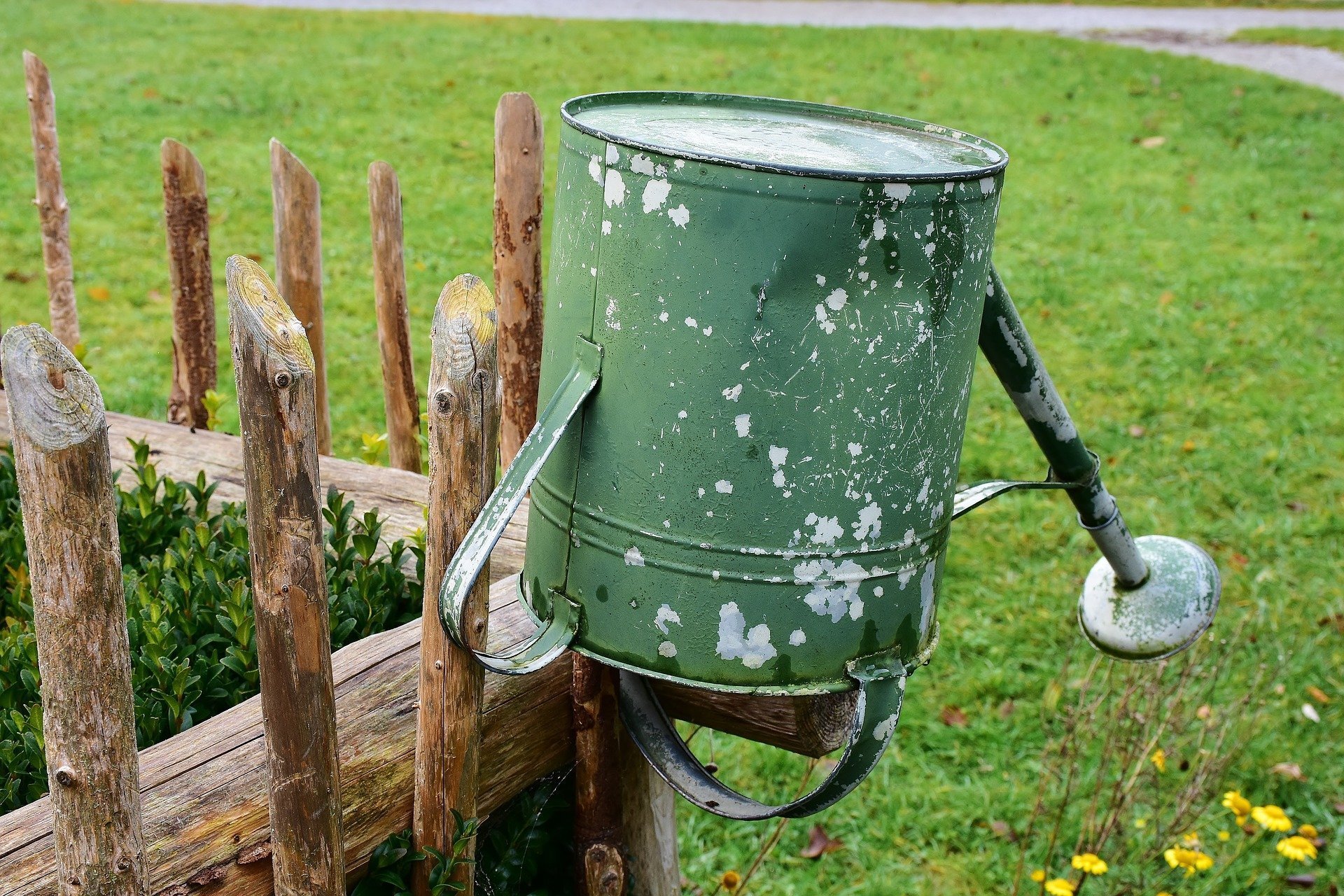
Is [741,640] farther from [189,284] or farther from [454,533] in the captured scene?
[189,284]

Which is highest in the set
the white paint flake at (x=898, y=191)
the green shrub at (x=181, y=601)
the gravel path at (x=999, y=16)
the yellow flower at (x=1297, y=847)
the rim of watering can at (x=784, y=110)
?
the rim of watering can at (x=784, y=110)

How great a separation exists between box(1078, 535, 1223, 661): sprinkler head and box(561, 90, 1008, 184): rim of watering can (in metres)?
1.10

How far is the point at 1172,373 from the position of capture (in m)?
5.59

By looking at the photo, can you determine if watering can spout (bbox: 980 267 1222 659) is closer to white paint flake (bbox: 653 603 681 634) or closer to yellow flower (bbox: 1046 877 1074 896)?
yellow flower (bbox: 1046 877 1074 896)

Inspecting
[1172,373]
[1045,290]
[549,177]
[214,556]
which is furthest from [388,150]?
[214,556]

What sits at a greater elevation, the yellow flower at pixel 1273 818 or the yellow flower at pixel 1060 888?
the yellow flower at pixel 1273 818

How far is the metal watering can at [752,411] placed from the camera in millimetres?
1520

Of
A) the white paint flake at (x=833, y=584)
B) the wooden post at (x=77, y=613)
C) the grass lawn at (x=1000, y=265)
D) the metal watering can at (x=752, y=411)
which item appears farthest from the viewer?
the grass lawn at (x=1000, y=265)

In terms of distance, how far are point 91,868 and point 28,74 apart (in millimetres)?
2978

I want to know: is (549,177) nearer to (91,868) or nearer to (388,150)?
(388,150)

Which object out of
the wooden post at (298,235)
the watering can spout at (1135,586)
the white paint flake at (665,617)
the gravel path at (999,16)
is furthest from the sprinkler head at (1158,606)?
the gravel path at (999,16)

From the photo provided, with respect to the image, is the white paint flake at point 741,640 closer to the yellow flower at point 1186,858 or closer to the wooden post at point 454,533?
the wooden post at point 454,533

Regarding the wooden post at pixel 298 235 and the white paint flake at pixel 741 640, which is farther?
the wooden post at pixel 298 235

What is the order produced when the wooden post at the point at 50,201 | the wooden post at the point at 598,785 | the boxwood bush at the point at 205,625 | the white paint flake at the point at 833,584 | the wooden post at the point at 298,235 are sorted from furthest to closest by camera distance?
the wooden post at the point at 50,201
the wooden post at the point at 298,235
the wooden post at the point at 598,785
the boxwood bush at the point at 205,625
the white paint flake at the point at 833,584
